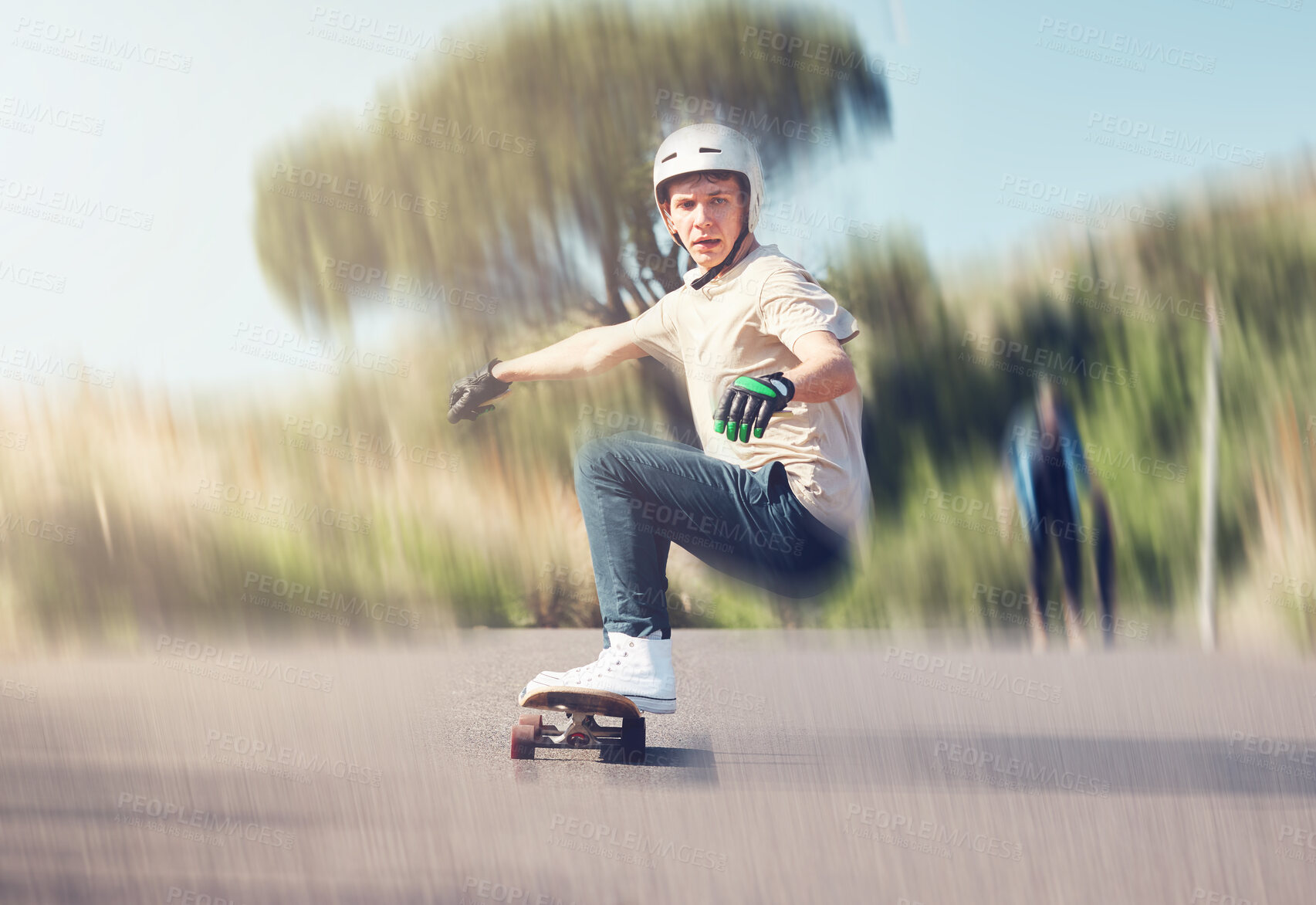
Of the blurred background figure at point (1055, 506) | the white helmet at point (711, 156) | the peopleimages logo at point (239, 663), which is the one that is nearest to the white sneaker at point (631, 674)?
the white helmet at point (711, 156)

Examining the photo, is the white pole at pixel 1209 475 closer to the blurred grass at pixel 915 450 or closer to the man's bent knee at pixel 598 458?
the blurred grass at pixel 915 450

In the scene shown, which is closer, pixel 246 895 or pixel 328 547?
pixel 246 895

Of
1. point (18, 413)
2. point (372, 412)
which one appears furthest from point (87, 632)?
point (372, 412)

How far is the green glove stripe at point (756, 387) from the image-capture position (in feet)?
11.9

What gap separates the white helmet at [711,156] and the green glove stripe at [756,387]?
0.91m

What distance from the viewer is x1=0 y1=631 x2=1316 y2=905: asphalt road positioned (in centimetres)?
250

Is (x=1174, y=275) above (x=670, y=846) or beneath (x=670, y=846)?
above

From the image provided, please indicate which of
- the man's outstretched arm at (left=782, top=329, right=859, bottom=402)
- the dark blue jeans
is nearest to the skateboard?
the dark blue jeans

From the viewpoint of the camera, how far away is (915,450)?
6078mm

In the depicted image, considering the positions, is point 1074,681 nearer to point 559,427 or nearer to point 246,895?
point 559,427

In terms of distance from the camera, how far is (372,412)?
6.14 m

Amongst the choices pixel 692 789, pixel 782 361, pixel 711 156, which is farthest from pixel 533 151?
pixel 692 789

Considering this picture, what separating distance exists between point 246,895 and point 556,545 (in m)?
3.85

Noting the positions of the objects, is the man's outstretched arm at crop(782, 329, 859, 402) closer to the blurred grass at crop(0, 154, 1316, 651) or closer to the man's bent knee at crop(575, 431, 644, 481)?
the man's bent knee at crop(575, 431, 644, 481)
